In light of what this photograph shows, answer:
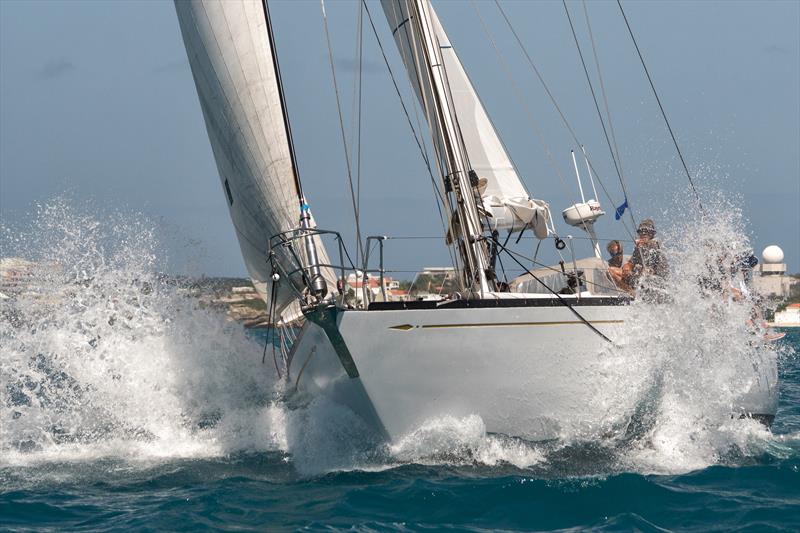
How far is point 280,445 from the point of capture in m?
11.4

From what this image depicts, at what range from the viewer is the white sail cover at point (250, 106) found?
11203 mm

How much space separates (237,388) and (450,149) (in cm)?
437

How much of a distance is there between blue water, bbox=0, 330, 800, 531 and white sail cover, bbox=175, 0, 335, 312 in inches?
100

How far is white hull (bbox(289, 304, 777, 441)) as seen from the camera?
31.0 ft

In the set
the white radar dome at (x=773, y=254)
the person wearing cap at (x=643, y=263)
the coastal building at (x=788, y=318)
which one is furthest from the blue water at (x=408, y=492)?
the coastal building at (x=788, y=318)

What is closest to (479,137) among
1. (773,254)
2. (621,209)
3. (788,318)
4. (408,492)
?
(621,209)

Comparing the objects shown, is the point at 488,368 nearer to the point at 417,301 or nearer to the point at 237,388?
the point at 417,301

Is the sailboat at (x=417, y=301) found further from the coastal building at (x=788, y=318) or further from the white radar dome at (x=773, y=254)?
the coastal building at (x=788, y=318)

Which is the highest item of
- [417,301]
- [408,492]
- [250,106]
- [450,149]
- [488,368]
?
[250,106]

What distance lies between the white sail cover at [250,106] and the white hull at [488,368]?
1860mm

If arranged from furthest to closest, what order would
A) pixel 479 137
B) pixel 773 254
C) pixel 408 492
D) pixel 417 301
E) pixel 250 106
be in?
pixel 773 254, pixel 479 137, pixel 250 106, pixel 417 301, pixel 408 492

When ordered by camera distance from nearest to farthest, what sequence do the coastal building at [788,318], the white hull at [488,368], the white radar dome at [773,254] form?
the white hull at [488,368] < the white radar dome at [773,254] < the coastal building at [788,318]

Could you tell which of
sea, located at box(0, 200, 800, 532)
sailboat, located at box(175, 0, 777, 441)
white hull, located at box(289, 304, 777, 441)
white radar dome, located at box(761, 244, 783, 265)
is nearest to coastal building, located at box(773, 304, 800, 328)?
white radar dome, located at box(761, 244, 783, 265)

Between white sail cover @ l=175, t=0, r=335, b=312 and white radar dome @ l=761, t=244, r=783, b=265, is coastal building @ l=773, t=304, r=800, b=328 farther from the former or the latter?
white sail cover @ l=175, t=0, r=335, b=312
